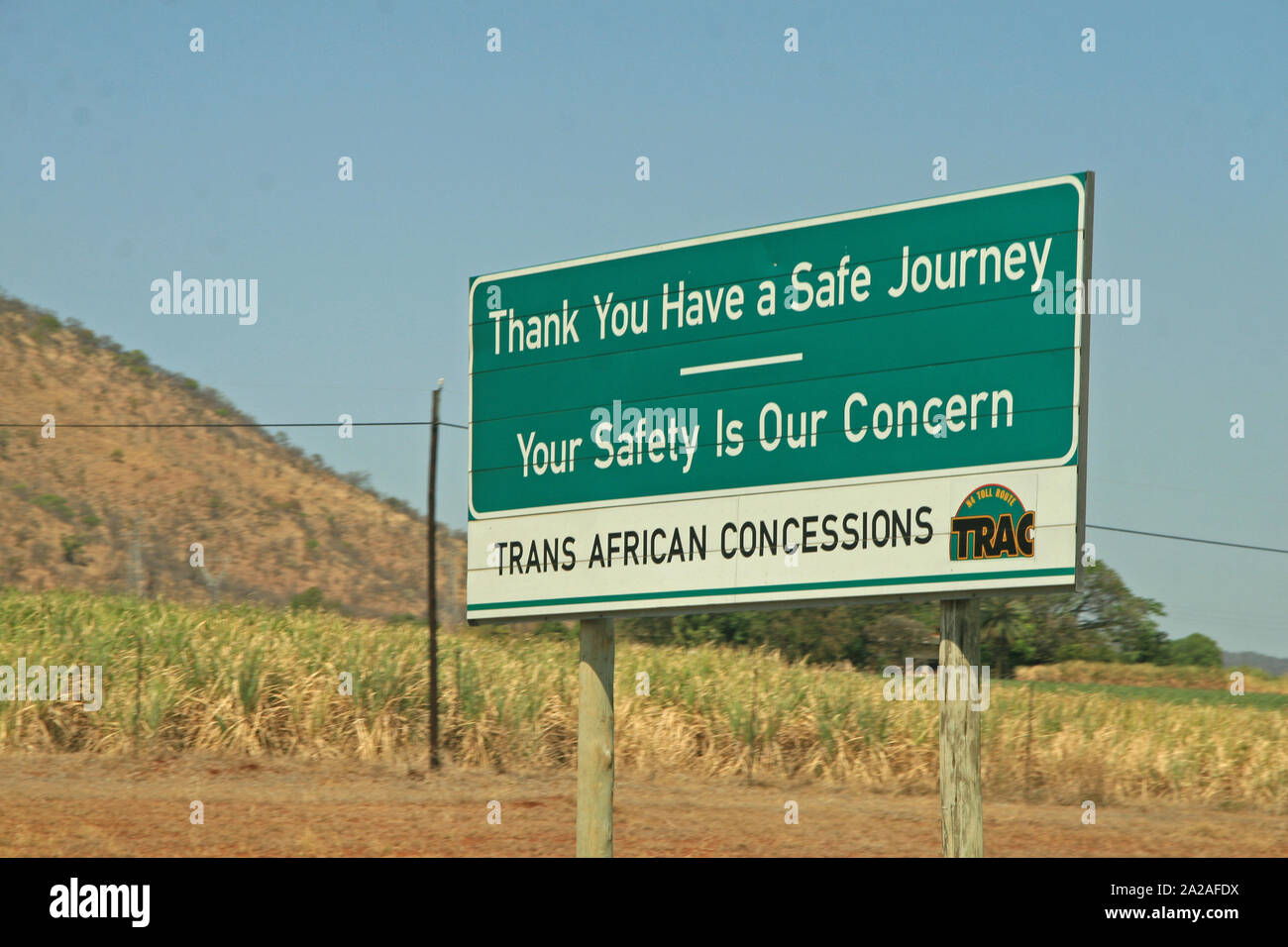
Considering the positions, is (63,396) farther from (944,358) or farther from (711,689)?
(944,358)

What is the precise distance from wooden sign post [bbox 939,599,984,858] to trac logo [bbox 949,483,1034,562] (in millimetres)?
392

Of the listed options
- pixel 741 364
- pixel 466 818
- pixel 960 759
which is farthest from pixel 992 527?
pixel 466 818

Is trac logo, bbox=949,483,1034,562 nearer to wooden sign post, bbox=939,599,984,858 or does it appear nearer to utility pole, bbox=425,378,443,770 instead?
wooden sign post, bbox=939,599,984,858

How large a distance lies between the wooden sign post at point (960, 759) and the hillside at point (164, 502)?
46.1 metres

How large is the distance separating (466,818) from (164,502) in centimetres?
4722

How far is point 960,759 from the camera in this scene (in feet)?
21.3

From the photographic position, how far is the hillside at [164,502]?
5203 cm

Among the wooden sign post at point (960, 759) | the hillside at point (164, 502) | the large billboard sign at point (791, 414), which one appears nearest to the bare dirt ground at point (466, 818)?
the large billboard sign at point (791, 414)

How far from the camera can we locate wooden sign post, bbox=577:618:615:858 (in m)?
7.61

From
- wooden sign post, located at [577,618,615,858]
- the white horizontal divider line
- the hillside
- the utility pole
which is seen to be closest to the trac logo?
the white horizontal divider line

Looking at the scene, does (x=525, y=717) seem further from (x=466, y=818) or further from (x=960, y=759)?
(x=960, y=759)

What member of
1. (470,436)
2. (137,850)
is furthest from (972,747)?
(137,850)

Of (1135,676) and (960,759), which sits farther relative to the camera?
(1135,676)

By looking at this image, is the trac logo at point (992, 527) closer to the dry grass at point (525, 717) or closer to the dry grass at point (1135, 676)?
the dry grass at point (525, 717)
